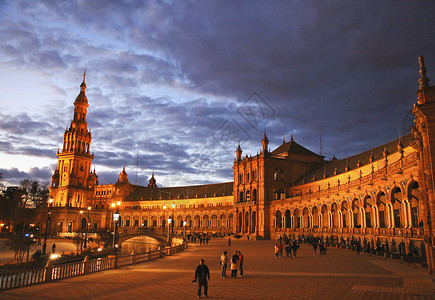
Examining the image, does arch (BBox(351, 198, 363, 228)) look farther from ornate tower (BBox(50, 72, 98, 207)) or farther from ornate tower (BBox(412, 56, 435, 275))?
ornate tower (BBox(50, 72, 98, 207))

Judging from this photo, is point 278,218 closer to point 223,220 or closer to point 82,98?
point 223,220

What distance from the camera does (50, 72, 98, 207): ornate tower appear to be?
115 meters

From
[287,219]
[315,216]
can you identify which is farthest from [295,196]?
[315,216]

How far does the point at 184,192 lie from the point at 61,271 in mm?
96583

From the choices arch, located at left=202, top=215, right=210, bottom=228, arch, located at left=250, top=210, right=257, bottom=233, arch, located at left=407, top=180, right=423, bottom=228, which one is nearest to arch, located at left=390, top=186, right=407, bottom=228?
arch, located at left=407, top=180, right=423, bottom=228

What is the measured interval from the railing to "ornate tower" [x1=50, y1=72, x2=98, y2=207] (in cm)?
9481

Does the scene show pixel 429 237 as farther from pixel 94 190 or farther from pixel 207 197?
pixel 94 190

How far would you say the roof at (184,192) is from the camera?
104 m

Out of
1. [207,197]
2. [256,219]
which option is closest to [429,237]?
[256,219]

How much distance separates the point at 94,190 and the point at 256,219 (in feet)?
247

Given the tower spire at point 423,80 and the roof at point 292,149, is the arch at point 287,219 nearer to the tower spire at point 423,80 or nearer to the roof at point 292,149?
the roof at point 292,149

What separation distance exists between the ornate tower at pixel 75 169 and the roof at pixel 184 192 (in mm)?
16563

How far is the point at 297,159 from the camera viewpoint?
276ft

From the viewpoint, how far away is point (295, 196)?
241 feet
